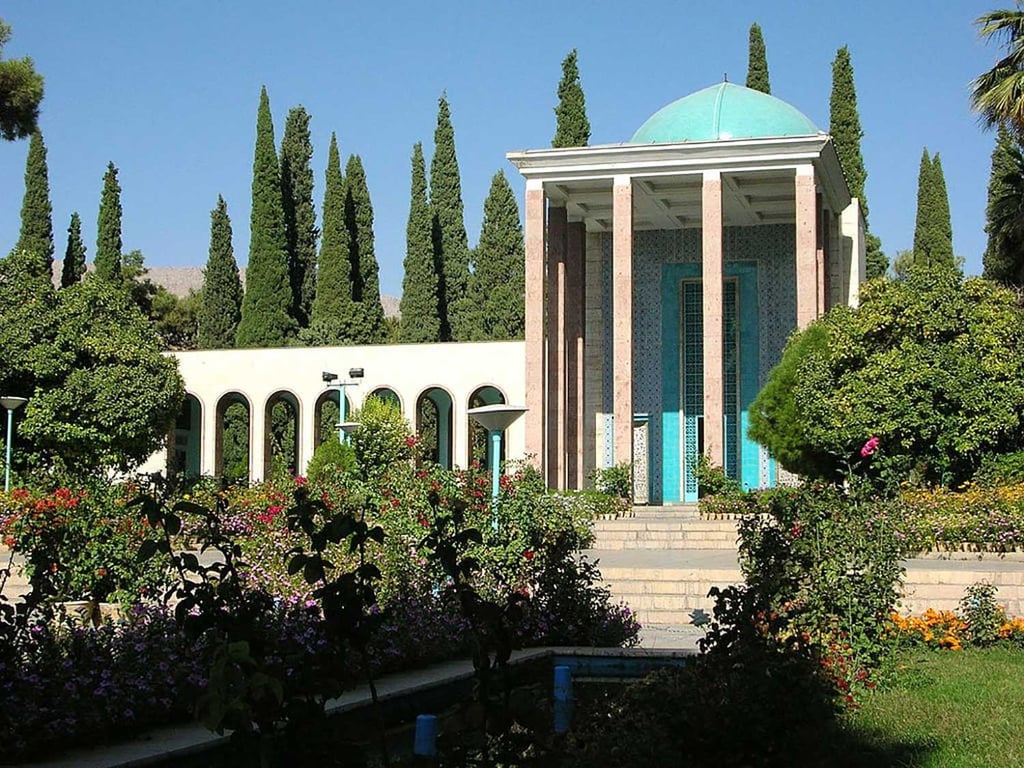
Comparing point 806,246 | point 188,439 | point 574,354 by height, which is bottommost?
point 188,439

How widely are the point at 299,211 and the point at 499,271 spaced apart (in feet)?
21.8

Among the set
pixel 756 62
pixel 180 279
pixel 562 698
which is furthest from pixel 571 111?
pixel 180 279

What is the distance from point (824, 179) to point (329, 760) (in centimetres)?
2614

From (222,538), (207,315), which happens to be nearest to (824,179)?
(207,315)

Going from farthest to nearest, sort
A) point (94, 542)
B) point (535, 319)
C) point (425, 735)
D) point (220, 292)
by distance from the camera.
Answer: point (220, 292), point (535, 319), point (94, 542), point (425, 735)

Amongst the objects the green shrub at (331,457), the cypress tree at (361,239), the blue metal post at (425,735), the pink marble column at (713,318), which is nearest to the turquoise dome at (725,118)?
the pink marble column at (713,318)

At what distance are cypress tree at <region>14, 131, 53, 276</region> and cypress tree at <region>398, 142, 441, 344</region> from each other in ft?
34.9

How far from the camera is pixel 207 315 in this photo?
131ft

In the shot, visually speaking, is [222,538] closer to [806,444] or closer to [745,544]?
[745,544]

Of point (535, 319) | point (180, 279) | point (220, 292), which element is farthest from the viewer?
point (180, 279)

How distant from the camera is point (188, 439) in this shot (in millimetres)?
36125

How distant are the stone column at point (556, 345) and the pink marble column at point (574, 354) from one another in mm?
670

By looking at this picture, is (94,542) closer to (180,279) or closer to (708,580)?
(708,580)

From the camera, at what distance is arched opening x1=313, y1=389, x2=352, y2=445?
3269 cm
